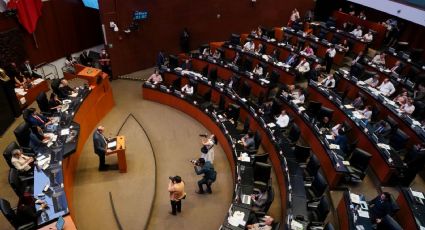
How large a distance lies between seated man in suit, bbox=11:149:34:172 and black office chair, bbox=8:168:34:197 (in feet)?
0.72

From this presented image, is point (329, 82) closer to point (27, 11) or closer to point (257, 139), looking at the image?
point (257, 139)

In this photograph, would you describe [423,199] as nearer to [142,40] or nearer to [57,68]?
[142,40]

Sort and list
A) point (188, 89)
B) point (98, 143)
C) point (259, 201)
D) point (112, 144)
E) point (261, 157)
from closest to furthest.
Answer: point (259, 201)
point (261, 157)
point (98, 143)
point (112, 144)
point (188, 89)

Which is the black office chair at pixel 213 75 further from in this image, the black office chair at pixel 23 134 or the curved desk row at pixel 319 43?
the black office chair at pixel 23 134

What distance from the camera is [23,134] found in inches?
369

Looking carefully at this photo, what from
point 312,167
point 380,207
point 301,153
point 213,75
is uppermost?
point 213,75

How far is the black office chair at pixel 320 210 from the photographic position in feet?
25.3

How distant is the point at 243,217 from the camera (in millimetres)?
7477

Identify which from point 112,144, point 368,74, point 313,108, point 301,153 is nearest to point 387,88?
point 368,74

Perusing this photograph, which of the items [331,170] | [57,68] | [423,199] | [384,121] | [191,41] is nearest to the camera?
[423,199]

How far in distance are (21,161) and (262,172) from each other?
21.2 feet

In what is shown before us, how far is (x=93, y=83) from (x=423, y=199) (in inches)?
449

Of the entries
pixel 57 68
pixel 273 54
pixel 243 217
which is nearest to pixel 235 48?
pixel 273 54

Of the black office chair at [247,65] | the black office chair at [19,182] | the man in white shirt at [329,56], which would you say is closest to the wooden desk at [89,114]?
the black office chair at [19,182]
